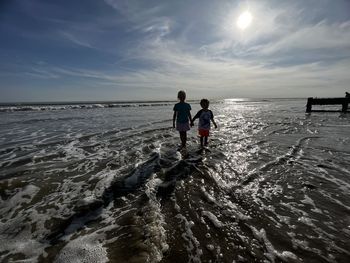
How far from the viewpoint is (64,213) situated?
4.50 metres

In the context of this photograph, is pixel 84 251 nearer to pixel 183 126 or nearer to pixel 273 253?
pixel 273 253

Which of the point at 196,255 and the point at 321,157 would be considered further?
the point at 321,157

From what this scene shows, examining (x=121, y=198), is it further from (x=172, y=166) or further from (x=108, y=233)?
(x=172, y=166)

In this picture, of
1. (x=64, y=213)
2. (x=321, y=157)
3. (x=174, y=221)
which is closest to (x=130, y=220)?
(x=174, y=221)

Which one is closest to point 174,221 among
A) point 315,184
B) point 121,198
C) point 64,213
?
point 121,198

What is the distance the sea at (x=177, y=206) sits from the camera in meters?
3.35

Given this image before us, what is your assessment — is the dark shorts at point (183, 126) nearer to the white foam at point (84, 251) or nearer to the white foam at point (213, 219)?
the white foam at point (213, 219)

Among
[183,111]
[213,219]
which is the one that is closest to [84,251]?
[213,219]

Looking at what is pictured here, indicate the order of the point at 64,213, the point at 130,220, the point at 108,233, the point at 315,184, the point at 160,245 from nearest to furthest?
1. the point at 160,245
2. the point at 108,233
3. the point at 130,220
4. the point at 64,213
5. the point at 315,184

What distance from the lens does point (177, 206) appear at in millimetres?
4578

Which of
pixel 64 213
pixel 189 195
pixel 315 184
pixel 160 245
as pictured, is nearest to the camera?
pixel 160 245

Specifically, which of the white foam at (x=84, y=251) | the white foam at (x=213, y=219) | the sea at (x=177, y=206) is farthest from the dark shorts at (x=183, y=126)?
the white foam at (x=84, y=251)

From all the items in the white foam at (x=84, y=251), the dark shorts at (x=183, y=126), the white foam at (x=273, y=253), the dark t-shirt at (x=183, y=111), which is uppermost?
the dark t-shirt at (x=183, y=111)

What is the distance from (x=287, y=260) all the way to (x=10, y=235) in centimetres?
426
